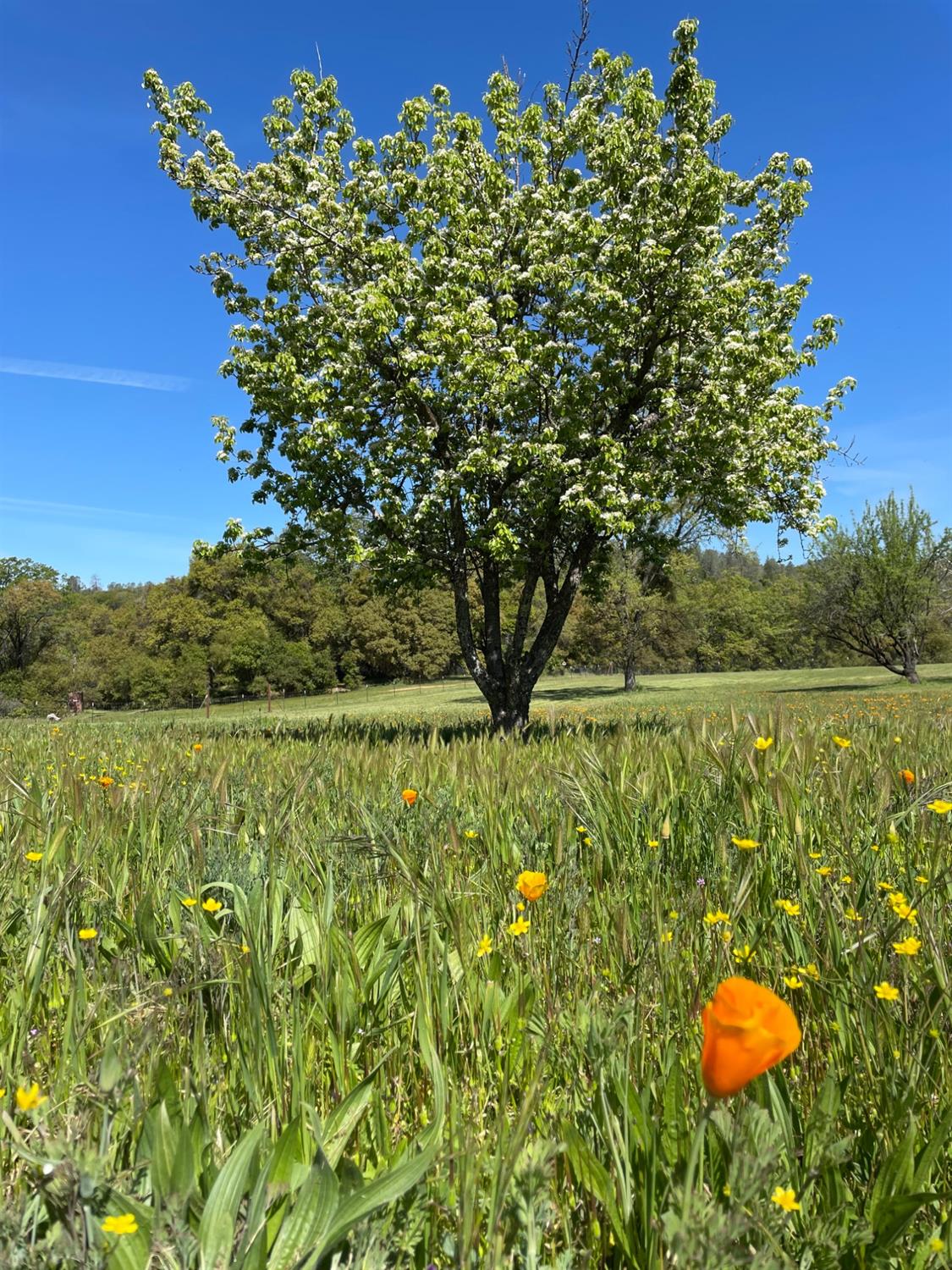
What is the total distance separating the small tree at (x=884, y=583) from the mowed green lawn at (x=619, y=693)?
8.36 ft

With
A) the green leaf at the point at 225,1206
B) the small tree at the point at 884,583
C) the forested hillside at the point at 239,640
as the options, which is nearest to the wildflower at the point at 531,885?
the green leaf at the point at 225,1206

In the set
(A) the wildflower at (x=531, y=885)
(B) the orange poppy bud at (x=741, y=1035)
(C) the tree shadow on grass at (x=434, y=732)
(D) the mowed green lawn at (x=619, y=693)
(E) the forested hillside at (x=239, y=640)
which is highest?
(E) the forested hillside at (x=239, y=640)

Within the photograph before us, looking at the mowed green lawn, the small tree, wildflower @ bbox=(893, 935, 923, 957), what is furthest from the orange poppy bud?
the small tree

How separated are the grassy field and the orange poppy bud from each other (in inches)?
3.7

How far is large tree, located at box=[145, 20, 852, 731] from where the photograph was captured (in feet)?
32.4

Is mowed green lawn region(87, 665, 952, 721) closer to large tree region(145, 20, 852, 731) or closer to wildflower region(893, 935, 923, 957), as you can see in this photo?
large tree region(145, 20, 852, 731)

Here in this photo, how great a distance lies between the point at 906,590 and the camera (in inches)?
1281

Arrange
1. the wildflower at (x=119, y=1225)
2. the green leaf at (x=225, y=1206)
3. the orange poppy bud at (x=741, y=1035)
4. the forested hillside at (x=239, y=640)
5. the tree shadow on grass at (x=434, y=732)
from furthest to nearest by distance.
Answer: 1. the forested hillside at (x=239, y=640)
2. the tree shadow on grass at (x=434, y=732)
3. the green leaf at (x=225, y=1206)
4. the wildflower at (x=119, y=1225)
5. the orange poppy bud at (x=741, y=1035)

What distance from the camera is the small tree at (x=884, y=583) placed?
3272cm

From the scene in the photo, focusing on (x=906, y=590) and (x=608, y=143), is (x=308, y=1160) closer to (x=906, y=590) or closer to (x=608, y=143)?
(x=608, y=143)

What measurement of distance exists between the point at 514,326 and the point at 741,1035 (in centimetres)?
1101

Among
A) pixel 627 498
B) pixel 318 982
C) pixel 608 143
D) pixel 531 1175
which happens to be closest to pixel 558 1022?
pixel 318 982

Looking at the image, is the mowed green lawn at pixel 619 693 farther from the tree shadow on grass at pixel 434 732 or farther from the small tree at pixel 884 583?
the tree shadow on grass at pixel 434 732

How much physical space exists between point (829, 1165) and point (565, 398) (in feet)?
34.5
